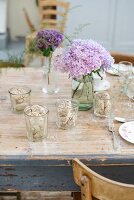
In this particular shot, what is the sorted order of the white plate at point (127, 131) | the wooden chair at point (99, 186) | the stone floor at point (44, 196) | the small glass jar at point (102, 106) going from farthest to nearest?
1. the stone floor at point (44, 196)
2. the small glass jar at point (102, 106)
3. the white plate at point (127, 131)
4. the wooden chair at point (99, 186)

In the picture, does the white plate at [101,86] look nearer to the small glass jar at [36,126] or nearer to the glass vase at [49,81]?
the glass vase at [49,81]

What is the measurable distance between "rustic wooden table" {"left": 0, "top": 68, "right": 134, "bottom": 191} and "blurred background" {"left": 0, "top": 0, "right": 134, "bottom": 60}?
233cm

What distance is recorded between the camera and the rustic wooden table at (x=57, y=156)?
109 cm

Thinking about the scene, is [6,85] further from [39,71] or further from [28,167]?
[28,167]

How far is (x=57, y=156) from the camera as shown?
1087 mm

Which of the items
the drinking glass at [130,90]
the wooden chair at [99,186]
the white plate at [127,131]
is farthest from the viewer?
the drinking glass at [130,90]

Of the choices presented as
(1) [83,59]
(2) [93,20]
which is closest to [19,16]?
(2) [93,20]

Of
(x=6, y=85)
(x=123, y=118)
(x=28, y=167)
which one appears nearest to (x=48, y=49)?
(x=6, y=85)

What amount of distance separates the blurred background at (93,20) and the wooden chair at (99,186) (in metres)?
2.64

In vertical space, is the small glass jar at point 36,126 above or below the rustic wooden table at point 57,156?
above

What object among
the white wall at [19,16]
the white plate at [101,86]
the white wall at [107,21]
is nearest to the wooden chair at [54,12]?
the white wall at [107,21]

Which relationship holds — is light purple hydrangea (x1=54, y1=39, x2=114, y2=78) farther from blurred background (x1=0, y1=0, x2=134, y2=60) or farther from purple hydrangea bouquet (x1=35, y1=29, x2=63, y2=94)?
blurred background (x1=0, y1=0, x2=134, y2=60)

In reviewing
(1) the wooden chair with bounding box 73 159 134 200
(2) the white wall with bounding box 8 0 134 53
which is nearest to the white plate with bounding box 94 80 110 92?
(1) the wooden chair with bounding box 73 159 134 200

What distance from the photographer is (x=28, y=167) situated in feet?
3.69
